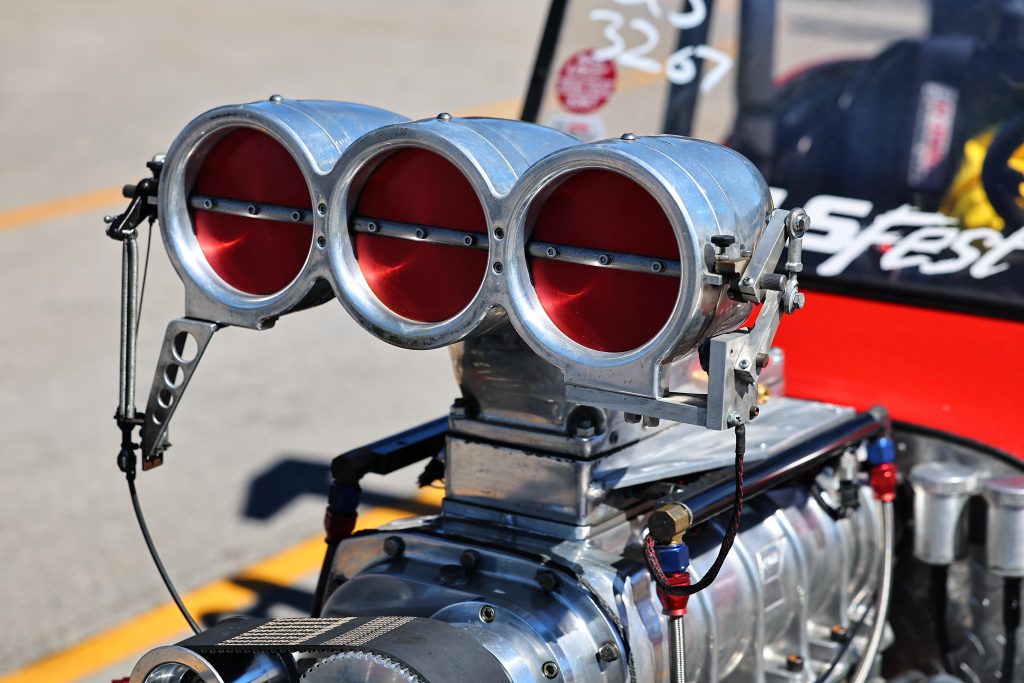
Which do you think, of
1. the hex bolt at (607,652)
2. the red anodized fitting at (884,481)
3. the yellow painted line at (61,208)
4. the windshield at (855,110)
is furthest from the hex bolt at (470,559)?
the yellow painted line at (61,208)

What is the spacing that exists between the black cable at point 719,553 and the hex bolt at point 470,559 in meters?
0.23

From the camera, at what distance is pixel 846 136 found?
9.02 feet

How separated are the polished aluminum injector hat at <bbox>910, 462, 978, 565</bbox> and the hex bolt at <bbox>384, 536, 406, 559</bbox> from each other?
879 millimetres

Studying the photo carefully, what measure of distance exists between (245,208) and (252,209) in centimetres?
1

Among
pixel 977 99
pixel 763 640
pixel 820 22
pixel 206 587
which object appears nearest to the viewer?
pixel 763 640

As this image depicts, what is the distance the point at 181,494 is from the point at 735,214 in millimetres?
3369

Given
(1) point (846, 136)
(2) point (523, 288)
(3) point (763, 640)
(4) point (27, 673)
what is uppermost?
(1) point (846, 136)

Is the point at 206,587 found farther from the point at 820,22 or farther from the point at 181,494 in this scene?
the point at 820,22

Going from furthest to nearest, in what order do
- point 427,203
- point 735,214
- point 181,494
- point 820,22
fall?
1. point 181,494
2. point 820,22
3. point 427,203
4. point 735,214

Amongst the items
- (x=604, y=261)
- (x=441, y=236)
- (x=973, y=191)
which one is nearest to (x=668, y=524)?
(x=604, y=261)

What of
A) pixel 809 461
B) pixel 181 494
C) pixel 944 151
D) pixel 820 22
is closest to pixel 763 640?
pixel 809 461

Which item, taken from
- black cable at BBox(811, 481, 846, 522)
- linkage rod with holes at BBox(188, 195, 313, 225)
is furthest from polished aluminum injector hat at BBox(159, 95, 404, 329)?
black cable at BBox(811, 481, 846, 522)

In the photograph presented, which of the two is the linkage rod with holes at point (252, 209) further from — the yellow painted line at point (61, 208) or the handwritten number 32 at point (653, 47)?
the yellow painted line at point (61, 208)

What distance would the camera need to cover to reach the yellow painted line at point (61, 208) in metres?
8.17
